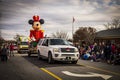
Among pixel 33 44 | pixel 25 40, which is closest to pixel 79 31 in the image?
pixel 25 40

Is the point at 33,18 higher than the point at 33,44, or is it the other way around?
the point at 33,18

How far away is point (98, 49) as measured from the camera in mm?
20922

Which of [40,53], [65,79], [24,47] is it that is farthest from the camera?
[24,47]

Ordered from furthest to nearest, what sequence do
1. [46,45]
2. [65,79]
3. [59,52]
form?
[46,45] → [59,52] → [65,79]

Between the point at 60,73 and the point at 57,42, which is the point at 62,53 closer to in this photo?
the point at 57,42

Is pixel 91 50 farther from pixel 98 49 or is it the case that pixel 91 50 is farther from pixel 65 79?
pixel 65 79

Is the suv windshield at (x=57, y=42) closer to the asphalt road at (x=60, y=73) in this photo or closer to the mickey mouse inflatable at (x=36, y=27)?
the asphalt road at (x=60, y=73)

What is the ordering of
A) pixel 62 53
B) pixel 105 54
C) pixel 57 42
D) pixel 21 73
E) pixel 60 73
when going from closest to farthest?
pixel 60 73, pixel 21 73, pixel 62 53, pixel 57 42, pixel 105 54

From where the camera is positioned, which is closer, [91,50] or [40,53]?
[40,53]

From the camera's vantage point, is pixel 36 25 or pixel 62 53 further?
pixel 36 25

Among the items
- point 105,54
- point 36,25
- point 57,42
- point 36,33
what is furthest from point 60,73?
point 36,25

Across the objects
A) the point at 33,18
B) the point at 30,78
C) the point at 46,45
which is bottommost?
the point at 30,78

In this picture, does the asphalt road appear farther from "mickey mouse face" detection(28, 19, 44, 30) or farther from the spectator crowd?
"mickey mouse face" detection(28, 19, 44, 30)

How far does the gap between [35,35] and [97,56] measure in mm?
12433
